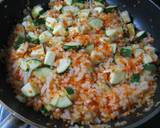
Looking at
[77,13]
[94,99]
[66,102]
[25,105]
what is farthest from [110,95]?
[77,13]

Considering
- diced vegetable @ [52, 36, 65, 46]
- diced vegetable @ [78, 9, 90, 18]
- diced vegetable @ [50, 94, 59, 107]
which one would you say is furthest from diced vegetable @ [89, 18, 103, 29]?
diced vegetable @ [50, 94, 59, 107]

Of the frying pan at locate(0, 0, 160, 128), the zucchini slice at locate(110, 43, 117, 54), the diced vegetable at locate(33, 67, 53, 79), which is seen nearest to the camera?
the frying pan at locate(0, 0, 160, 128)

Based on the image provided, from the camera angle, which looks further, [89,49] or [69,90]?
[89,49]

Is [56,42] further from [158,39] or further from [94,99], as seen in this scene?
[158,39]

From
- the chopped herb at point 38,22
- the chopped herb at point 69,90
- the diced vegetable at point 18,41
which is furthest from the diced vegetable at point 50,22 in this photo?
the chopped herb at point 69,90

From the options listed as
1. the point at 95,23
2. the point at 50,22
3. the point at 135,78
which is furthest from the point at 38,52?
the point at 135,78

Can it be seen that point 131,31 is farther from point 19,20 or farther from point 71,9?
point 19,20

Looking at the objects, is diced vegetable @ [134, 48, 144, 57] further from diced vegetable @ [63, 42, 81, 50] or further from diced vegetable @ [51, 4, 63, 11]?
diced vegetable @ [51, 4, 63, 11]
